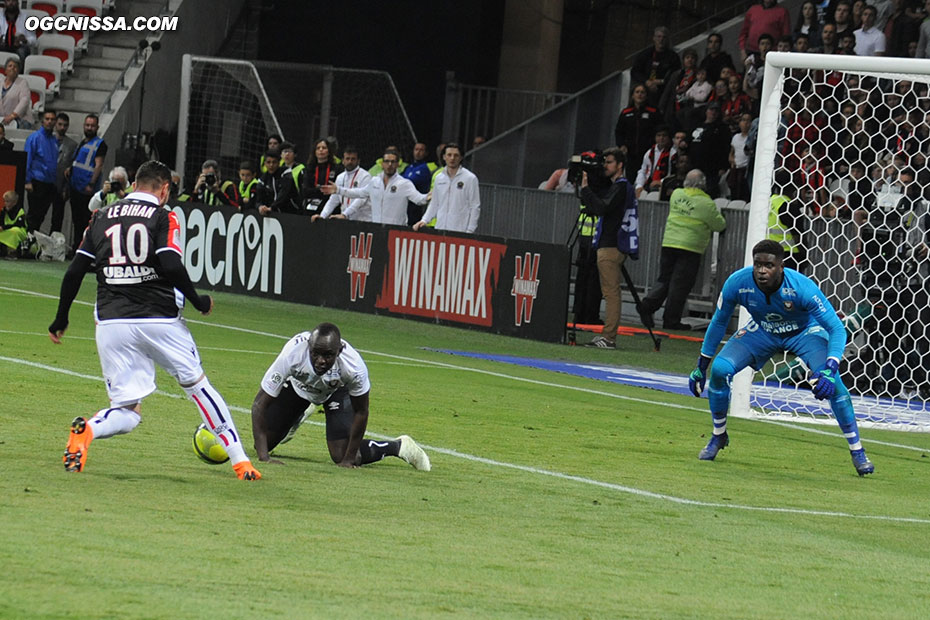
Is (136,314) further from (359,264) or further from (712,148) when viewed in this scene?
(712,148)

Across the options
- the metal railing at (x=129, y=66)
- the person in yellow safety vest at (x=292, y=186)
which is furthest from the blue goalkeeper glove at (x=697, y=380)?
the metal railing at (x=129, y=66)

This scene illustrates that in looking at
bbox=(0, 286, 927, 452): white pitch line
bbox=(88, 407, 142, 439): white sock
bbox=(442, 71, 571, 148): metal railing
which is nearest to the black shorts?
bbox=(88, 407, 142, 439): white sock

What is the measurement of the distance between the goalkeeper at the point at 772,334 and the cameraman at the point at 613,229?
695 cm

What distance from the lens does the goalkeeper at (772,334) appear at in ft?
34.5

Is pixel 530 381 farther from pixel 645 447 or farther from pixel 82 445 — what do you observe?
pixel 82 445

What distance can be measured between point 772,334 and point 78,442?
17.1ft

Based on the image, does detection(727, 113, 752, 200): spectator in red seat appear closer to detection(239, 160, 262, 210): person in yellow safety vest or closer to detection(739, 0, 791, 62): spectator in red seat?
detection(739, 0, 791, 62): spectator in red seat

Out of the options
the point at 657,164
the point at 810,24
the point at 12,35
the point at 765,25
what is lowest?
the point at 657,164

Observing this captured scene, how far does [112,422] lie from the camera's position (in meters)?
8.09

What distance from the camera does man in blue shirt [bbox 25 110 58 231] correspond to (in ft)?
85.1

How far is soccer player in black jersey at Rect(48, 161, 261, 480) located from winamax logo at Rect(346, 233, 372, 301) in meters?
12.3

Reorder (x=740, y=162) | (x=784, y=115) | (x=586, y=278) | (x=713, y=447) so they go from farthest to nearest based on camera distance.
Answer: (x=740, y=162)
(x=586, y=278)
(x=784, y=115)
(x=713, y=447)

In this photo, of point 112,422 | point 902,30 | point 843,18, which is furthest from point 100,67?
point 112,422

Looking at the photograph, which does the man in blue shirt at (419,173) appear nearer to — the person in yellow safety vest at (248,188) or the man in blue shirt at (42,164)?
the person in yellow safety vest at (248,188)
